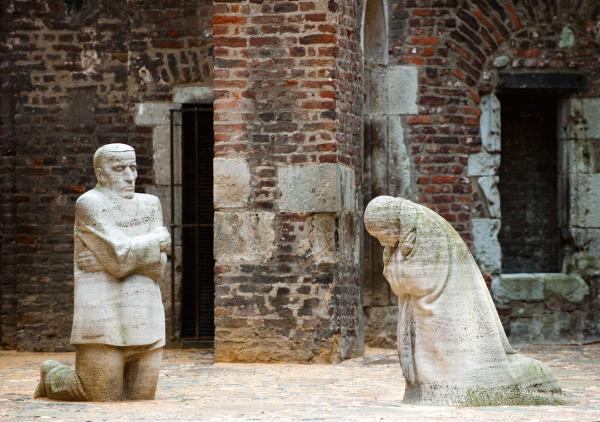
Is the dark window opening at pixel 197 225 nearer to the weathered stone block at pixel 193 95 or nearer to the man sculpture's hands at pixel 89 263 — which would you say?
the weathered stone block at pixel 193 95

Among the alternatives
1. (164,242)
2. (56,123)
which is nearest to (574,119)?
(56,123)

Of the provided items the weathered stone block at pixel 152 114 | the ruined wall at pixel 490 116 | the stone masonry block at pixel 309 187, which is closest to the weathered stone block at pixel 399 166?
the ruined wall at pixel 490 116

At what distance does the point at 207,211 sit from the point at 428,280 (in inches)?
247

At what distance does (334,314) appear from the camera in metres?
13.2

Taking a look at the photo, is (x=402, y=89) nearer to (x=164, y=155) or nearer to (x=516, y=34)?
(x=516, y=34)

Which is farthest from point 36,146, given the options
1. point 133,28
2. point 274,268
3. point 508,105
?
point 508,105

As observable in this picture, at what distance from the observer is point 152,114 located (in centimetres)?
1524

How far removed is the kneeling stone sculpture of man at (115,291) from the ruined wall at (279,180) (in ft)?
10.4

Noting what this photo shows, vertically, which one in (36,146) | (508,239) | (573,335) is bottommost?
(573,335)

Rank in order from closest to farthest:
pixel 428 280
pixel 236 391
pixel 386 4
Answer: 1. pixel 428 280
2. pixel 236 391
3. pixel 386 4

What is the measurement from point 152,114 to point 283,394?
521 cm

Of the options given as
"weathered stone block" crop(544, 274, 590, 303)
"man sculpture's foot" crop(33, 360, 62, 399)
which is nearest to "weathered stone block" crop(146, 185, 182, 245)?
"weathered stone block" crop(544, 274, 590, 303)

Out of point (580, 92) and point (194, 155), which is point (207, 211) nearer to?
point (194, 155)

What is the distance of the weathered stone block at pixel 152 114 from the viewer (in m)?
15.2
